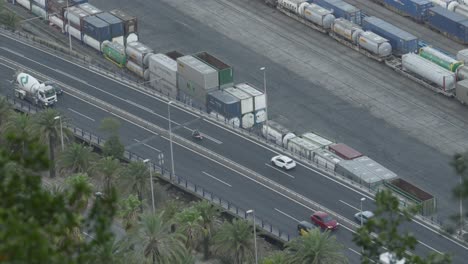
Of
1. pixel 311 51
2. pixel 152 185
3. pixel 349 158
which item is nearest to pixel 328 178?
pixel 349 158

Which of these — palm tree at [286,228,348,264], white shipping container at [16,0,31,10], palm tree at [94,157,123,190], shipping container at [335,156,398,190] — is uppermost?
palm tree at [286,228,348,264]

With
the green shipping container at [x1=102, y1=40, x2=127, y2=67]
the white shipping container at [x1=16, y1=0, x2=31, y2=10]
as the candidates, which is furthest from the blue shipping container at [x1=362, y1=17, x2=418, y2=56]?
the white shipping container at [x1=16, y1=0, x2=31, y2=10]

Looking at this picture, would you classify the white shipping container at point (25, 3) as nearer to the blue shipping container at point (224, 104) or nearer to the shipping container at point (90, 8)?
the shipping container at point (90, 8)

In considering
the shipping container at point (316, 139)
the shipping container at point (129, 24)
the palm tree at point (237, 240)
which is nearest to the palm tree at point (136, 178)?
the palm tree at point (237, 240)

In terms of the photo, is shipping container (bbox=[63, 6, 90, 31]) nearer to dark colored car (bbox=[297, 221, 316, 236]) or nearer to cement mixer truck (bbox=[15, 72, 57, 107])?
cement mixer truck (bbox=[15, 72, 57, 107])

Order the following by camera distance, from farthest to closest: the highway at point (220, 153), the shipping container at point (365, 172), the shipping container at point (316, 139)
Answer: the shipping container at point (316, 139), the shipping container at point (365, 172), the highway at point (220, 153)

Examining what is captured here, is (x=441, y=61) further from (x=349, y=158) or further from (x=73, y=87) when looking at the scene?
(x=73, y=87)
